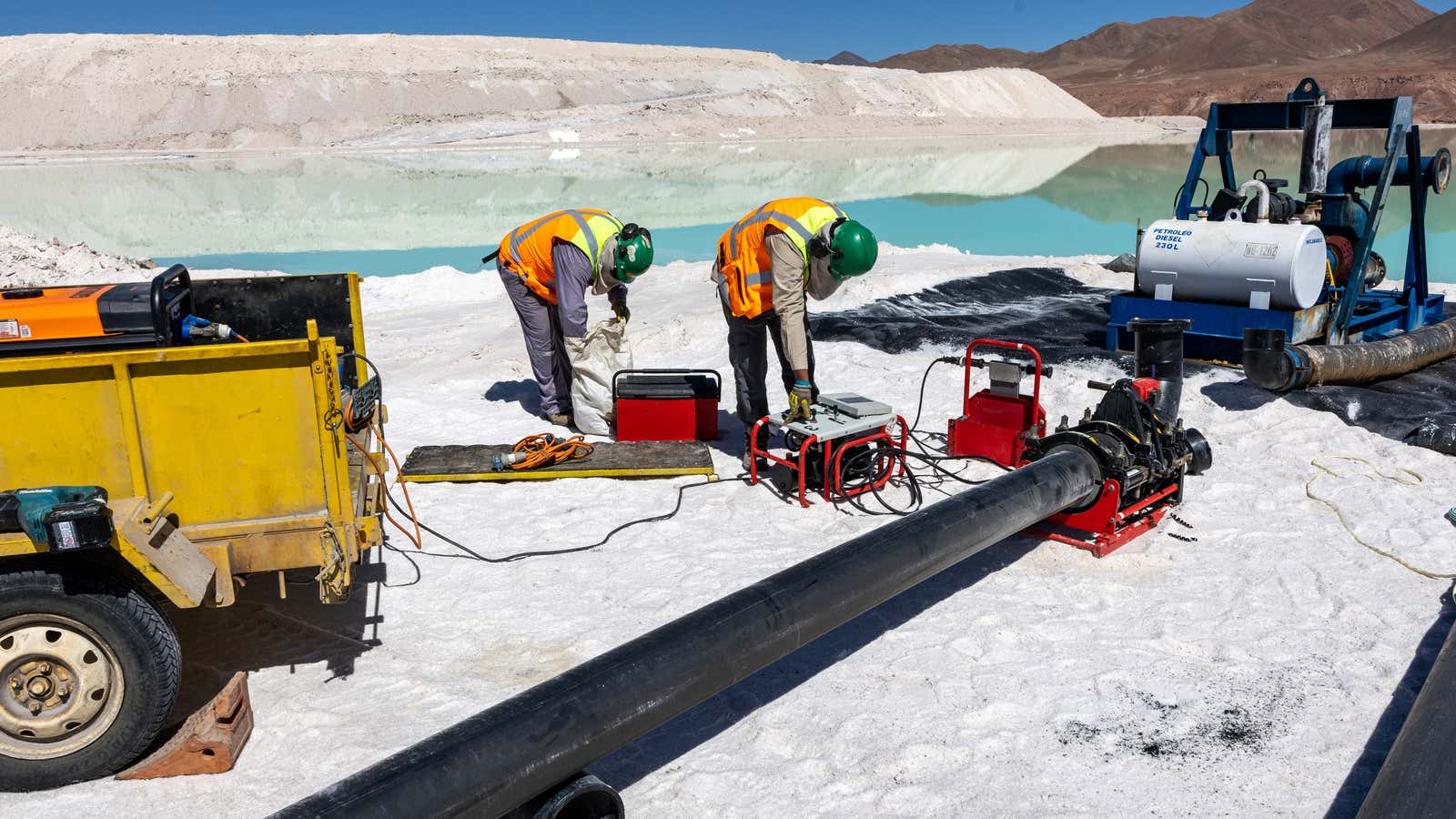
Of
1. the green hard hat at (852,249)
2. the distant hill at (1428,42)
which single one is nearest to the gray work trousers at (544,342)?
the green hard hat at (852,249)

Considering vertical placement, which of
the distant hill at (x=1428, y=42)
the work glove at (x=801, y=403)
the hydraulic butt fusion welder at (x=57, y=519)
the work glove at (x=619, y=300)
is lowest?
the work glove at (x=801, y=403)

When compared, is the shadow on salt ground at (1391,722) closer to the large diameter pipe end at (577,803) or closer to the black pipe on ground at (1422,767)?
the black pipe on ground at (1422,767)

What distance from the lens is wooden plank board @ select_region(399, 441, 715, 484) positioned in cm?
679

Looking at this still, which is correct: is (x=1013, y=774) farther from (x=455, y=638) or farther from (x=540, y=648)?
(x=455, y=638)

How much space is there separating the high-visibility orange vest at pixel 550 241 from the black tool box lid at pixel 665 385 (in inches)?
34.1

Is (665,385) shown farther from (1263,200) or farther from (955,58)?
(955,58)

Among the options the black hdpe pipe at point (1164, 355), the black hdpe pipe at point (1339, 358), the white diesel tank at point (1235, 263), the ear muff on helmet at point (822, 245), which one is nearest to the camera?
the ear muff on helmet at point (822, 245)

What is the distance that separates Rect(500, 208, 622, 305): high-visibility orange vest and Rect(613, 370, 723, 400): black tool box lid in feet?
2.84

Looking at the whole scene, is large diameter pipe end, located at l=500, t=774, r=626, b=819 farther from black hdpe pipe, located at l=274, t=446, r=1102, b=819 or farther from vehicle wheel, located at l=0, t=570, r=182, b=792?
vehicle wheel, located at l=0, t=570, r=182, b=792

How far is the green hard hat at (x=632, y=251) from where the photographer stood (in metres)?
7.55

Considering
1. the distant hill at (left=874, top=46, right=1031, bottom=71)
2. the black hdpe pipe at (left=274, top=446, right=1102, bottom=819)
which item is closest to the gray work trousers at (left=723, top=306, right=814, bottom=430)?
the black hdpe pipe at (left=274, top=446, right=1102, bottom=819)

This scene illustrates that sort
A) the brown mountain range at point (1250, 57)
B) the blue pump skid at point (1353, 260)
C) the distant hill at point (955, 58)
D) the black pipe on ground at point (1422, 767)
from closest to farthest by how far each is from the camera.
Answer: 1. the black pipe on ground at point (1422, 767)
2. the blue pump skid at point (1353, 260)
3. the brown mountain range at point (1250, 57)
4. the distant hill at point (955, 58)

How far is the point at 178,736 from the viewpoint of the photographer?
3.73m

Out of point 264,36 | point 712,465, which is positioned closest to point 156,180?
point 712,465
